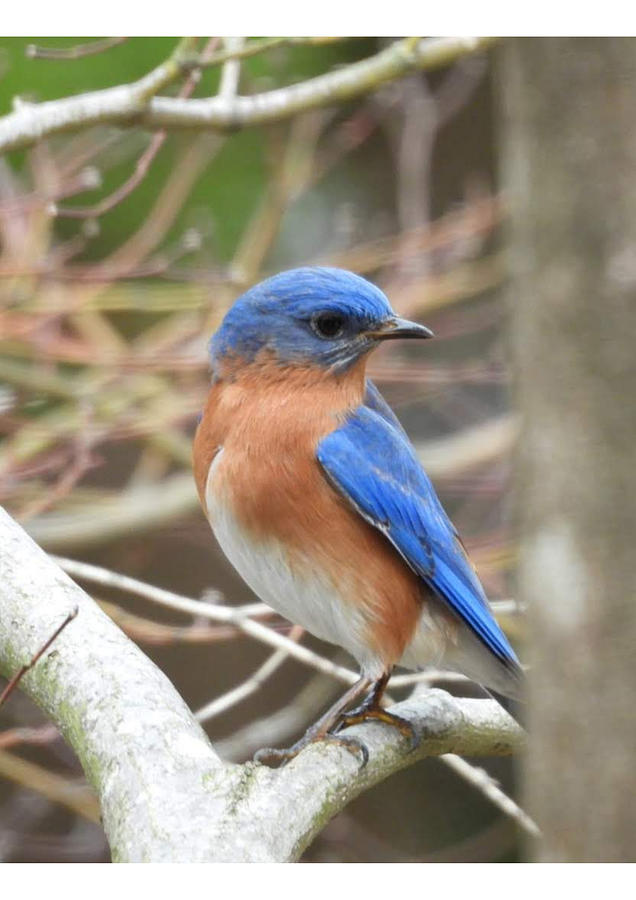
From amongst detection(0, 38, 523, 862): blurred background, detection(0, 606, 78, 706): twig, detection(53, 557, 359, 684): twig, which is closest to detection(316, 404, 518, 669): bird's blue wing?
detection(53, 557, 359, 684): twig

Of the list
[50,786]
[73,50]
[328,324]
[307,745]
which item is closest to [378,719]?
[307,745]

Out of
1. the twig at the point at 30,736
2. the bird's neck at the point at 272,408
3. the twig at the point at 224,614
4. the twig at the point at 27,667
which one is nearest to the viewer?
the twig at the point at 27,667

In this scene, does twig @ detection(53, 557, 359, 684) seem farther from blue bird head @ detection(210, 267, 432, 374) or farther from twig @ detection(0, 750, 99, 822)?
twig @ detection(0, 750, 99, 822)

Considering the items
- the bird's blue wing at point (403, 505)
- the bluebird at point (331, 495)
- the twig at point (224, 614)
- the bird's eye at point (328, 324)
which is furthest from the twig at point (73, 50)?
the twig at point (224, 614)

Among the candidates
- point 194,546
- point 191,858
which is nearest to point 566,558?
point 191,858

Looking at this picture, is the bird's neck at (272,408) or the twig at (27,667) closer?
the twig at (27,667)

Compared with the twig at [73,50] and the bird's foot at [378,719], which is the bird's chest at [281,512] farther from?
the twig at [73,50]

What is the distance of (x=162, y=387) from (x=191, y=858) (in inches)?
68.3

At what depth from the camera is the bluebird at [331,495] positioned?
229 cm

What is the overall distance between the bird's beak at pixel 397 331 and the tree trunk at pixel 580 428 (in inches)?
35.3

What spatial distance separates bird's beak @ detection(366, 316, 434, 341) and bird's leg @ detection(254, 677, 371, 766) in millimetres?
589

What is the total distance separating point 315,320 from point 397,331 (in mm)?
140
